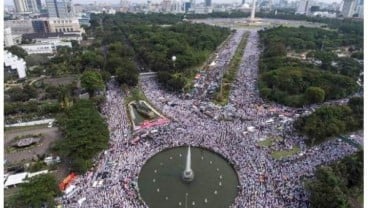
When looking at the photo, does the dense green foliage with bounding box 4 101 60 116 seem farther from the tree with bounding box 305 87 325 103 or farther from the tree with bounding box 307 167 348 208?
the tree with bounding box 305 87 325 103

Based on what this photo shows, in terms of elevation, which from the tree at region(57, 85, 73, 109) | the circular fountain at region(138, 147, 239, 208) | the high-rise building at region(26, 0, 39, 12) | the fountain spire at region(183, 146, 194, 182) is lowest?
the circular fountain at region(138, 147, 239, 208)

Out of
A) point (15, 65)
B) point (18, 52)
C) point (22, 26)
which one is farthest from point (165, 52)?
point (22, 26)

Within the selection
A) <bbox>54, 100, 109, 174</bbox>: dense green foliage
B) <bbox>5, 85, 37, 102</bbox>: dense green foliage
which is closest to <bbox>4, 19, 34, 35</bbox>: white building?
<bbox>5, 85, 37, 102</bbox>: dense green foliage

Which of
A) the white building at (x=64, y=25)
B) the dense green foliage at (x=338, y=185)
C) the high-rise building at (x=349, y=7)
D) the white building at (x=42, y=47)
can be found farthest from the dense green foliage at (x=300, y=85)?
the high-rise building at (x=349, y=7)

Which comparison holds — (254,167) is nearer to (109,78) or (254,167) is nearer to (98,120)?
(98,120)

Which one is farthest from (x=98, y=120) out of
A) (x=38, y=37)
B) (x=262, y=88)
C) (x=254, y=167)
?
(x=38, y=37)

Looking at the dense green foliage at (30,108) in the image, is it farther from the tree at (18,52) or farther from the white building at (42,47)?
the white building at (42,47)
